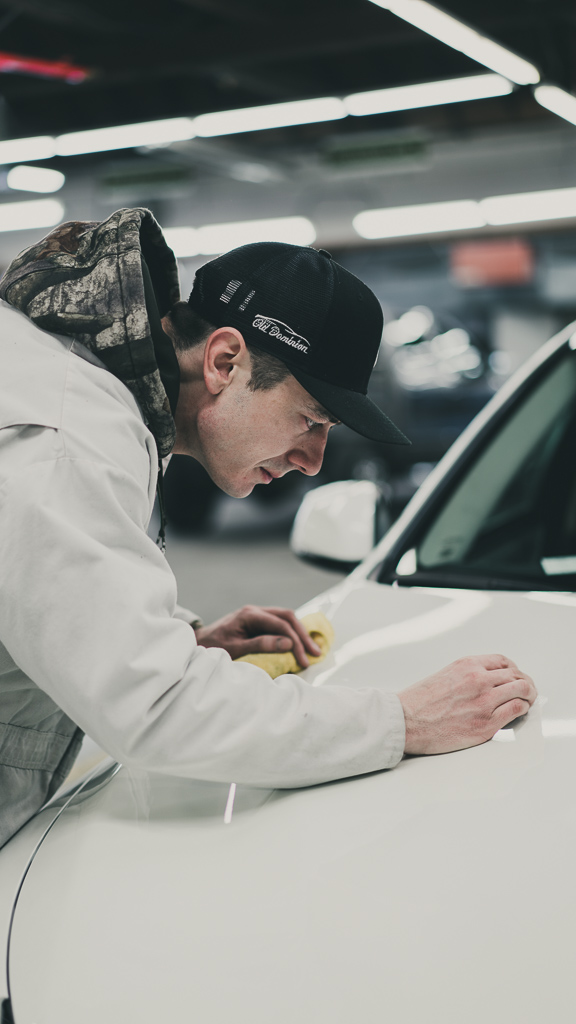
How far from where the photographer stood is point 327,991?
87 centimetres

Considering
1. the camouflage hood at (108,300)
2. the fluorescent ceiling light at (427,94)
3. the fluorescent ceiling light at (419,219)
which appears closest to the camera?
the camouflage hood at (108,300)

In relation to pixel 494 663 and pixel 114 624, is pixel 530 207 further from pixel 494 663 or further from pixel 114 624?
pixel 114 624

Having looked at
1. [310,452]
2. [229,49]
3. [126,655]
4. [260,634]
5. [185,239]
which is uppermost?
[229,49]

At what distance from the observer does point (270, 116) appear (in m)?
6.14

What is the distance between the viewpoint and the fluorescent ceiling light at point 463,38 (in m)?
3.75

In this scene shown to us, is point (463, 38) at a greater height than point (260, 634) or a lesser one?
greater

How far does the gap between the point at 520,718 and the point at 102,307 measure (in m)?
0.77

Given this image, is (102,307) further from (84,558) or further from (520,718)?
(520,718)

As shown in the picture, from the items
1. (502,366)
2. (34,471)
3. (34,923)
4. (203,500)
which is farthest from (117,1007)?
(502,366)

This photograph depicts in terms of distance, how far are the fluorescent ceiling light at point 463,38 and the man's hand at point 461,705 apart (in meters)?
3.06

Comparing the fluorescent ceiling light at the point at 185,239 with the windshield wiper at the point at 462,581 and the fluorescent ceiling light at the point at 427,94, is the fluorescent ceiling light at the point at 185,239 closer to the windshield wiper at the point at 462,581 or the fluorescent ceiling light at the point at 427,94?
the fluorescent ceiling light at the point at 427,94

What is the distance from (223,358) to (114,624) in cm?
51

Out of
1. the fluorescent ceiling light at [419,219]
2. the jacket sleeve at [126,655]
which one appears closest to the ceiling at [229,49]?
the jacket sleeve at [126,655]

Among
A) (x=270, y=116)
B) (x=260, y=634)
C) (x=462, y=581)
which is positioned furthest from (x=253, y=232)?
(x=260, y=634)
